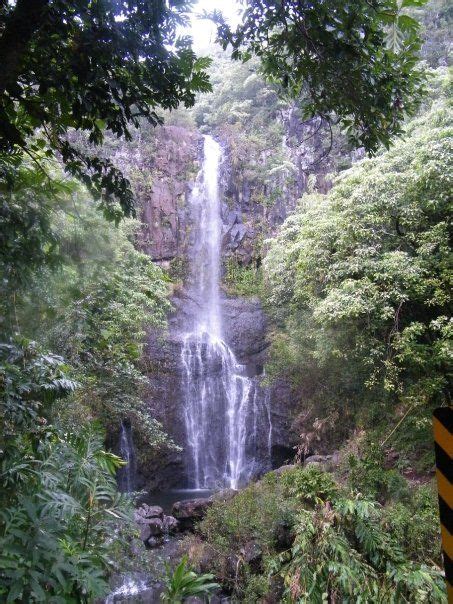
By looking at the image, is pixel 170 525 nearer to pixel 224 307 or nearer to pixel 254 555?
pixel 254 555

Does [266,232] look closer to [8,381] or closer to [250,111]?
[250,111]

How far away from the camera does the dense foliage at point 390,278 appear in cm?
785

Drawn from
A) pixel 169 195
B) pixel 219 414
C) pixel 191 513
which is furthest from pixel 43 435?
pixel 169 195

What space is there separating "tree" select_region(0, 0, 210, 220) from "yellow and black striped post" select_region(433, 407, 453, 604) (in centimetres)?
205

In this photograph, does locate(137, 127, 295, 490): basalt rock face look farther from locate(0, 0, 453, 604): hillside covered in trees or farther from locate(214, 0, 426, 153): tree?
locate(214, 0, 426, 153): tree

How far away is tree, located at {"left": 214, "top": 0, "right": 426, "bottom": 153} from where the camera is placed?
2.28m

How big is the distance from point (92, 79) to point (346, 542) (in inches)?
210

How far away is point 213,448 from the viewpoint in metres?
14.1

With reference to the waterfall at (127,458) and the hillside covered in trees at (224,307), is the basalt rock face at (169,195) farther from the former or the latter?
the waterfall at (127,458)

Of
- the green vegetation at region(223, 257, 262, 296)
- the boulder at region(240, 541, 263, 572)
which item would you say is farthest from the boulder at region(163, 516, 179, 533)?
the green vegetation at region(223, 257, 262, 296)

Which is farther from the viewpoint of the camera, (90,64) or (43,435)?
→ (43,435)

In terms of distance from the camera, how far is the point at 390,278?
8.02m

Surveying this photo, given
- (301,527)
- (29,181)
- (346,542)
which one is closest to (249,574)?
(301,527)

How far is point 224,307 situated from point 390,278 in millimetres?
10322
